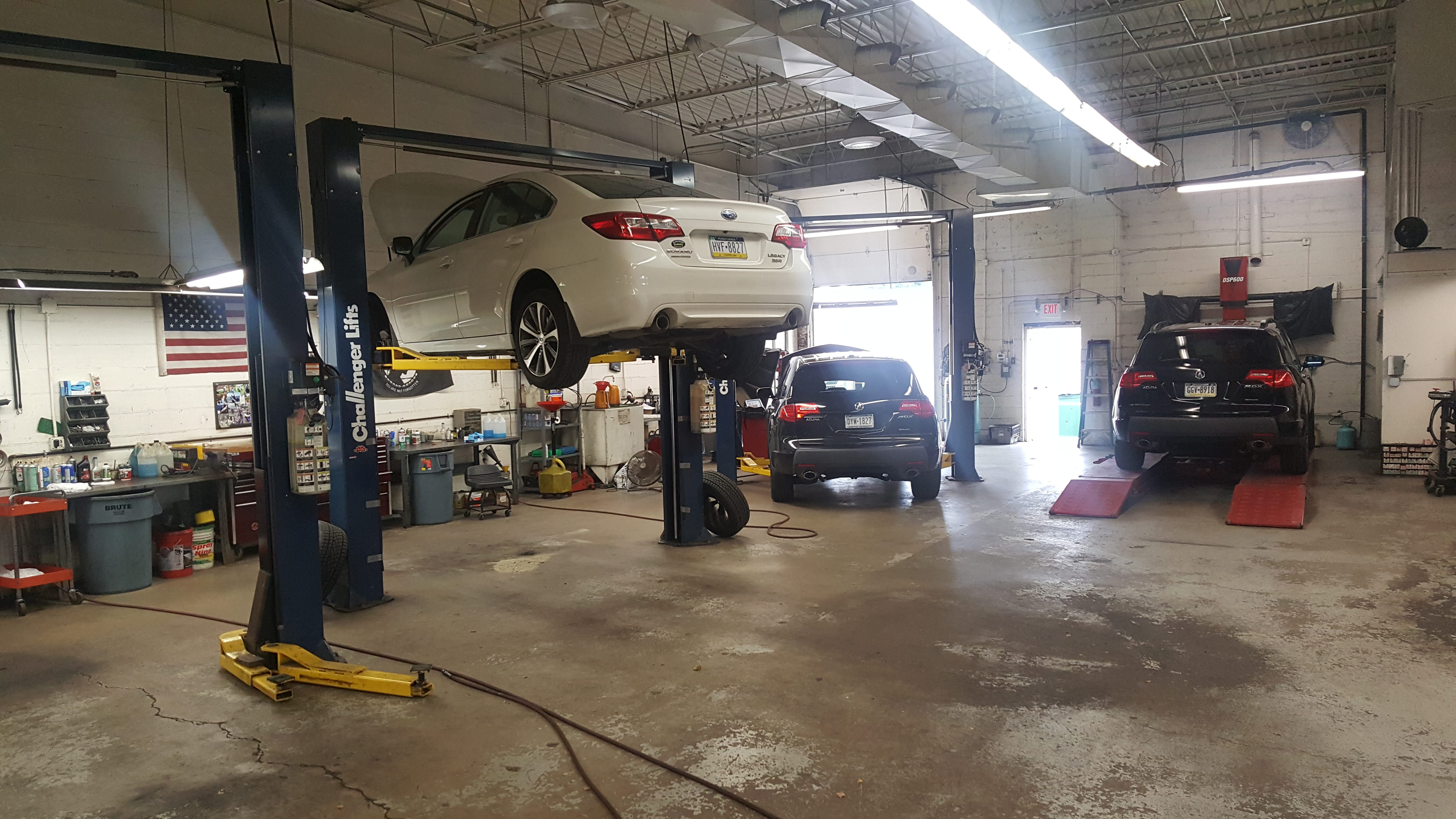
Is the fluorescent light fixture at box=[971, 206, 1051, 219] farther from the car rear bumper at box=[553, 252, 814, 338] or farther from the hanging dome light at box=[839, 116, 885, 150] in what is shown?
the car rear bumper at box=[553, 252, 814, 338]

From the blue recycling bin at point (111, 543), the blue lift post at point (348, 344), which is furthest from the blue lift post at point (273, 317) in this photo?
the blue recycling bin at point (111, 543)

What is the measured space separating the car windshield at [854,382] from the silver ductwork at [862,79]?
258 centimetres

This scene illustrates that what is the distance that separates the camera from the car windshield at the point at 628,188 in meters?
4.82

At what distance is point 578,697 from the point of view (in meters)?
4.03

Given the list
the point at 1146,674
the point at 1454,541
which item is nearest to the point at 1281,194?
the point at 1454,541

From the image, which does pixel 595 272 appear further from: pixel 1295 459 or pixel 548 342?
pixel 1295 459

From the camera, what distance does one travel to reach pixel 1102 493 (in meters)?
8.27

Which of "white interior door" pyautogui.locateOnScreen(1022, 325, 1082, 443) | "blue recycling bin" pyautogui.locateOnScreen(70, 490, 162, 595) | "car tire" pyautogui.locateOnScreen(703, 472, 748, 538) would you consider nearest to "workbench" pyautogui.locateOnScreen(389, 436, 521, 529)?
"blue recycling bin" pyautogui.locateOnScreen(70, 490, 162, 595)

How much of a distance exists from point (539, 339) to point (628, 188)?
39.3 inches

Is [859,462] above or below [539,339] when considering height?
below

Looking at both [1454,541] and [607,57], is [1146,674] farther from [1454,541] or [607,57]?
[607,57]

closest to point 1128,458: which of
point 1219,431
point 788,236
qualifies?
point 1219,431

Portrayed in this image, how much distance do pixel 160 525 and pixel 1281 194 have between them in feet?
49.0

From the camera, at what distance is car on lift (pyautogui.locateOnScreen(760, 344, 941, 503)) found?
8.35 m
